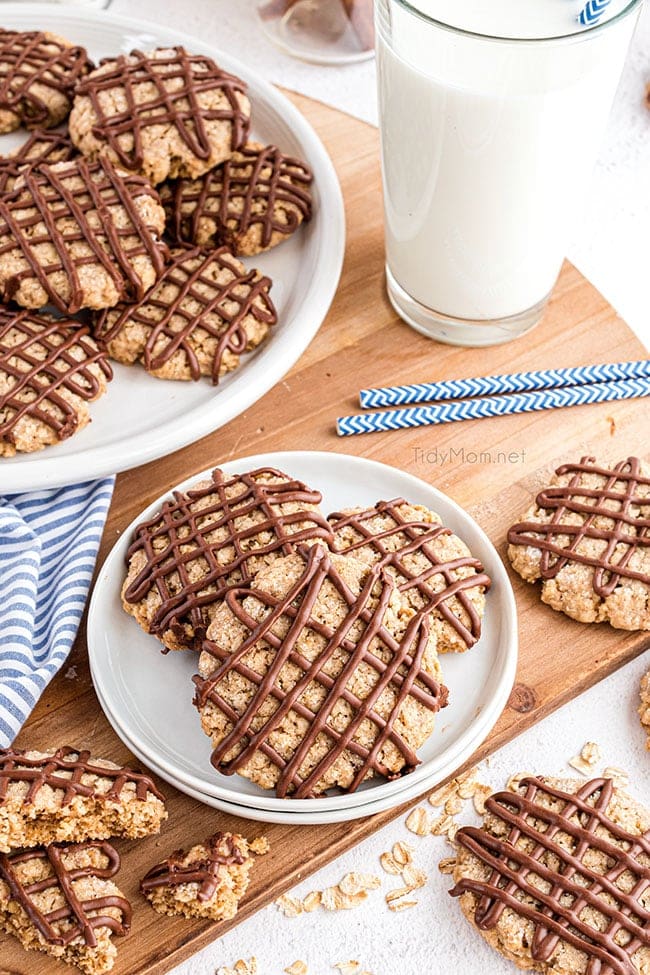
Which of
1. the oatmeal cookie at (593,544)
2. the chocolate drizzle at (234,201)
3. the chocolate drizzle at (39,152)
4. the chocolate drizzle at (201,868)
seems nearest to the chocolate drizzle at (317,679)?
the chocolate drizzle at (201,868)

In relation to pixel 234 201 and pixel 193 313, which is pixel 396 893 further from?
pixel 234 201

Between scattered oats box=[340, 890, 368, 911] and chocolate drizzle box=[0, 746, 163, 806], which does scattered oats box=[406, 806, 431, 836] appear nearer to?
scattered oats box=[340, 890, 368, 911]

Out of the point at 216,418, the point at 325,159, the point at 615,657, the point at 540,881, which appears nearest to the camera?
the point at 540,881

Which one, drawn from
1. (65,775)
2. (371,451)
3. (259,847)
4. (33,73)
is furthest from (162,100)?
(259,847)

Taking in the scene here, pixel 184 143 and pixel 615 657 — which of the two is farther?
pixel 184 143

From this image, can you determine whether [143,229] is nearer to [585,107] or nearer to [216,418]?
[216,418]

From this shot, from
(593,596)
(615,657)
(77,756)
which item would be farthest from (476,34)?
(77,756)
